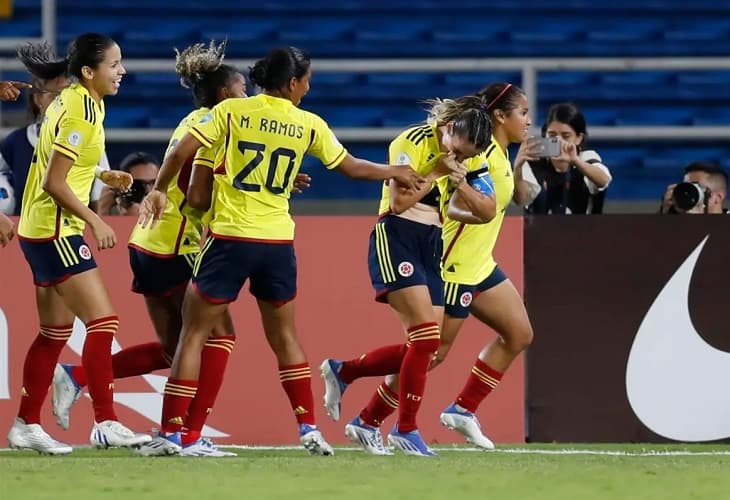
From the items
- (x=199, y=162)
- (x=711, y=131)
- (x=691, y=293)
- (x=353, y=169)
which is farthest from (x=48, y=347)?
(x=711, y=131)

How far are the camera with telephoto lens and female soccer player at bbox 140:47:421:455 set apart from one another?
94.2 inches

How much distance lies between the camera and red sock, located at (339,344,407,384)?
303 inches

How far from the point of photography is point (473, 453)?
7.68m

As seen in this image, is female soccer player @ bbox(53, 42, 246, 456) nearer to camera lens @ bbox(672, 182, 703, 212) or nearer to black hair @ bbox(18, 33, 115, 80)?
black hair @ bbox(18, 33, 115, 80)

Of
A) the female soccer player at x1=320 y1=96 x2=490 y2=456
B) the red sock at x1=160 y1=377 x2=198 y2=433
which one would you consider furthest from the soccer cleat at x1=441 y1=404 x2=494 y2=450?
the red sock at x1=160 y1=377 x2=198 y2=433

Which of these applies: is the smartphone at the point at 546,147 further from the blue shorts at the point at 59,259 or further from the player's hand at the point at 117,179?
the blue shorts at the point at 59,259

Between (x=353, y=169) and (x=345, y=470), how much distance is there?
143 centimetres

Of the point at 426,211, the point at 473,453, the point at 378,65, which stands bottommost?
the point at 473,453

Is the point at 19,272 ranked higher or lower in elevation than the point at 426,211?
lower

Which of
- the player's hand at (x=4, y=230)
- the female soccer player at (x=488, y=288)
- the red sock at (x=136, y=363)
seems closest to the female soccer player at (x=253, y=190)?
the player's hand at (x=4, y=230)

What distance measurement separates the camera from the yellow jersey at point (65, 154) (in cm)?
689

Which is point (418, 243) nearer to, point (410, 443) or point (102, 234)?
point (410, 443)

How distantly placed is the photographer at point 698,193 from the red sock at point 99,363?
137 inches

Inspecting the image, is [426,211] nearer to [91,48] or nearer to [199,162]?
[199,162]
